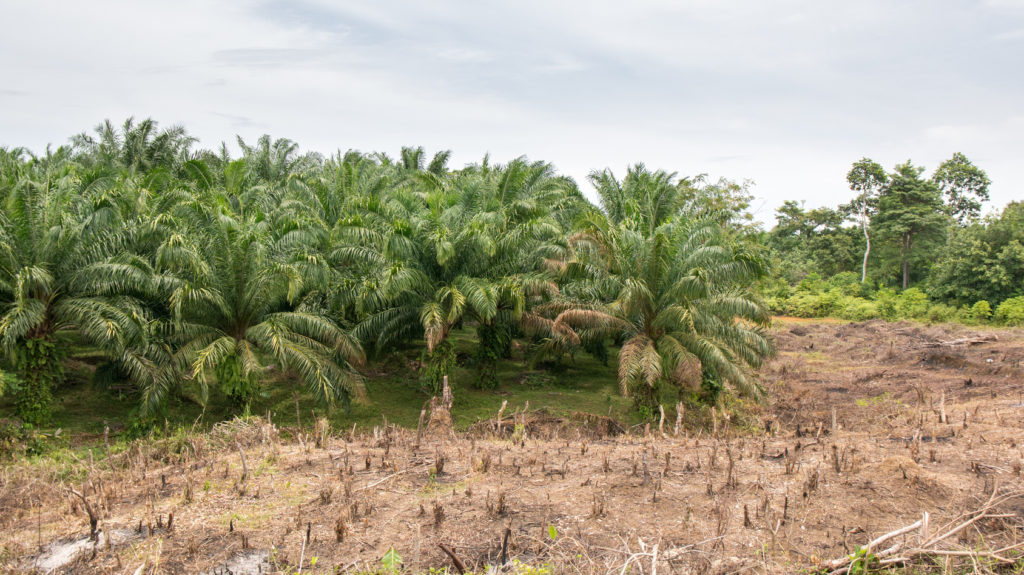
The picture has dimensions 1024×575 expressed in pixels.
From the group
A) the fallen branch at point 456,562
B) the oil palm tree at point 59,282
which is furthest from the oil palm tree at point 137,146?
the fallen branch at point 456,562

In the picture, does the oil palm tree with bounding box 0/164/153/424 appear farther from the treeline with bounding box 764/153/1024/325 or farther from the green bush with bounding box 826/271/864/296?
→ the green bush with bounding box 826/271/864/296

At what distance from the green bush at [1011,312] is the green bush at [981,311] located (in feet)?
1.32

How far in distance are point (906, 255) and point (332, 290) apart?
38.9 m

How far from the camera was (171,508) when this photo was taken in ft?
22.7

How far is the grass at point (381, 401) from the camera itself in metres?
14.3

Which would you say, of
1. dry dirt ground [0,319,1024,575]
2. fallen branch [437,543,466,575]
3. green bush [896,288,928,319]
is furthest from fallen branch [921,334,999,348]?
fallen branch [437,543,466,575]

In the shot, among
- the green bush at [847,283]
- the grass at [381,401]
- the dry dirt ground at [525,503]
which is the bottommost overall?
the grass at [381,401]

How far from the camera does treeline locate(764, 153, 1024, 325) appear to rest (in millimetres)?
31719

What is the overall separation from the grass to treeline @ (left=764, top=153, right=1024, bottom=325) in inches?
861

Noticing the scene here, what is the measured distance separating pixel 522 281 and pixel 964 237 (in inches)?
1102

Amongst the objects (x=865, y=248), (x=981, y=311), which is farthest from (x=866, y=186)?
(x=981, y=311)

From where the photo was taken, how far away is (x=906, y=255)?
42.2 m

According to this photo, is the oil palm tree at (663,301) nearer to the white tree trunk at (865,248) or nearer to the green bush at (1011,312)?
the green bush at (1011,312)

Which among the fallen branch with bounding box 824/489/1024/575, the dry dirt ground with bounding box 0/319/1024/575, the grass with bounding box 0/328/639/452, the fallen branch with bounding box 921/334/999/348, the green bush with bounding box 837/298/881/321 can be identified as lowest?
the grass with bounding box 0/328/639/452
